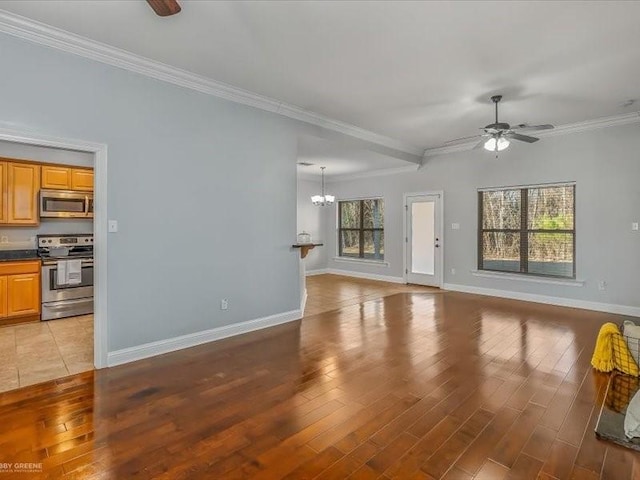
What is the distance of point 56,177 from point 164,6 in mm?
4238

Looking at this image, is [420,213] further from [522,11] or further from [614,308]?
[522,11]

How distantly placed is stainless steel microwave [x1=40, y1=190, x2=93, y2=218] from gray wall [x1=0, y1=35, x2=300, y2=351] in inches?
105

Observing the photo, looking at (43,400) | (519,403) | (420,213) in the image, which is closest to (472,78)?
(519,403)

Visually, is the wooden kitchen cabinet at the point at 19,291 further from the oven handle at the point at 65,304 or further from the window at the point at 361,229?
the window at the point at 361,229

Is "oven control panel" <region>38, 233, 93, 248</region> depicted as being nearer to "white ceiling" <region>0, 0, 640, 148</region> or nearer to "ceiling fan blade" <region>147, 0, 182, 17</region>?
"white ceiling" <region>0, 0, 640, 148</region>

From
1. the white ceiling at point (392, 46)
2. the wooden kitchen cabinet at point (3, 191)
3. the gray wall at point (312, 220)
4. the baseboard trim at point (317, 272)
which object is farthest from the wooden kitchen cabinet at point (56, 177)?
the baseboard trim at point (317, 272)

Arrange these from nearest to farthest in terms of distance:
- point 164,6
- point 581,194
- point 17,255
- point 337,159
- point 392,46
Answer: point 164,6
point 392,46
point 17,255
point 581,194
point 337,159

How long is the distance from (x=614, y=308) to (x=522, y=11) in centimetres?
479

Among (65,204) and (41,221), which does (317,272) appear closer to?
(65,204)

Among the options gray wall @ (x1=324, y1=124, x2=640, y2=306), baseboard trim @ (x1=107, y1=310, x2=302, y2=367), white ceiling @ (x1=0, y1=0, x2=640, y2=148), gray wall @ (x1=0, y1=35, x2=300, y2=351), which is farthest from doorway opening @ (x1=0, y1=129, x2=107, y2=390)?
gray wall @ (x1=324, y1=124, x2=640, y2=306)

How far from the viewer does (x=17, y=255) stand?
4840mm

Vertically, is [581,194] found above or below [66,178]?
below

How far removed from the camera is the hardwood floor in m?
1.91

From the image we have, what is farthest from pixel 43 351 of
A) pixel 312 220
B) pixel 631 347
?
pixel 312 220
